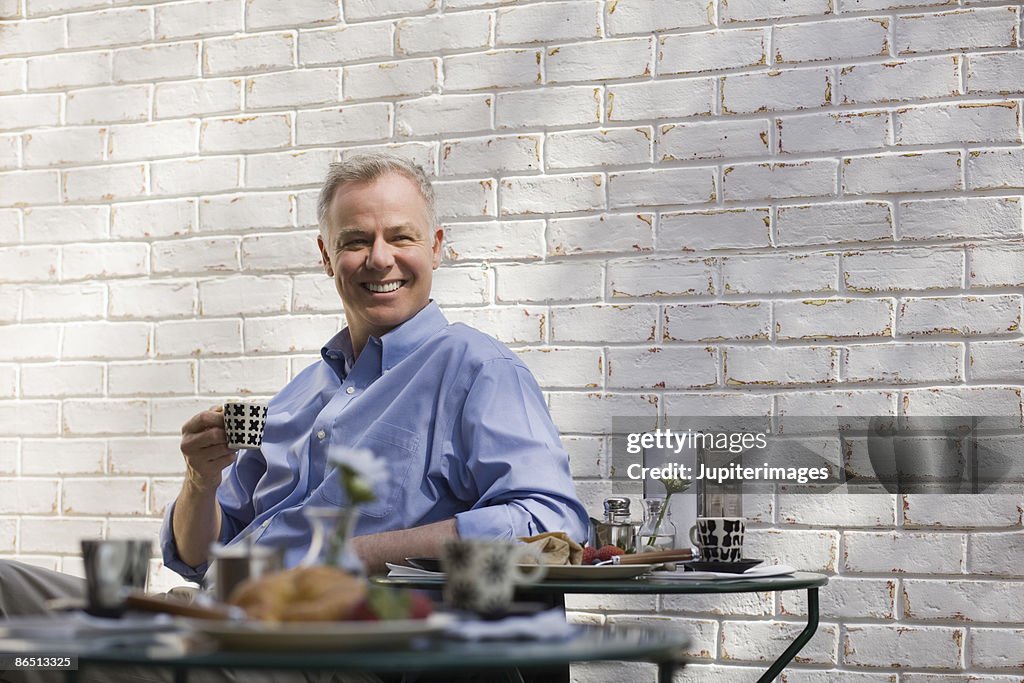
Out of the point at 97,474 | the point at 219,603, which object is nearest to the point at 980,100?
the point at 219,603

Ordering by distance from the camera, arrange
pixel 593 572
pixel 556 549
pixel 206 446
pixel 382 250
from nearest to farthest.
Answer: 1. pixel 593 572
2. pixel 556 549
3. pixel 206 446
4. pixel 382 250

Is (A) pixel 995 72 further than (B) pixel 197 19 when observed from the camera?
No

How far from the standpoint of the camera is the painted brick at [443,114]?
2645 millimetres

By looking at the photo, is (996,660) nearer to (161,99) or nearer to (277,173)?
(277,173)

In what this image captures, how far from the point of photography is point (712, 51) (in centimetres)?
249

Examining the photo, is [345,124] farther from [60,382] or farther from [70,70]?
[60,382]

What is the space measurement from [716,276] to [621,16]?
590 millimetres

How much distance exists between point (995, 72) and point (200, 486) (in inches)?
65.2

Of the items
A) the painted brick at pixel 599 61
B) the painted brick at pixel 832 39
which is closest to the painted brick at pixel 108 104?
the painted brick at pixel 599 61

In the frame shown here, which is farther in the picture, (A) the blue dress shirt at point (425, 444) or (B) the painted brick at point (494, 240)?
(B) the painted brick at point (494, 240)

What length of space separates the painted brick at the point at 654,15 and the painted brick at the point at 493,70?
0.18m

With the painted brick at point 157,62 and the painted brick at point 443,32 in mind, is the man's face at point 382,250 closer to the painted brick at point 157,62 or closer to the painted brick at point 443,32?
the painted brick at point 443,32

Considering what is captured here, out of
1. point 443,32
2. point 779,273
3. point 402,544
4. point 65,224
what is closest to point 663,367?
point 779,273

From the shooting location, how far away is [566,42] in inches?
102
